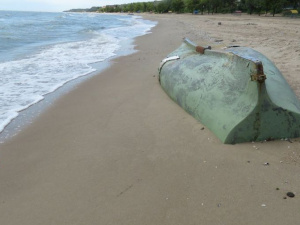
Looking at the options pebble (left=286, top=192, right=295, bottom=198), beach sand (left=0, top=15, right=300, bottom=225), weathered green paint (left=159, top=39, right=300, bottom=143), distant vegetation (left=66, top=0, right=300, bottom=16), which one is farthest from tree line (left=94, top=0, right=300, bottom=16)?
pebble (left=286, top=192, right=295, bottom=198)

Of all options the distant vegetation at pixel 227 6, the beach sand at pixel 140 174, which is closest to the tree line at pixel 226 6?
the distant vegetation at pixel 227 6

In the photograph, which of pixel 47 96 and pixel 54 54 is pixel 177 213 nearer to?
pixel 47 96

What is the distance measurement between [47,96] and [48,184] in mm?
3024

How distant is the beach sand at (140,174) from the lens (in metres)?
2.27

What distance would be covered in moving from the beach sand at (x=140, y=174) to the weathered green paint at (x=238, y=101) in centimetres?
14

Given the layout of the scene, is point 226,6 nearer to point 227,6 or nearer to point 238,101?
point 227,6

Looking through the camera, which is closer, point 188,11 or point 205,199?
point 205,199

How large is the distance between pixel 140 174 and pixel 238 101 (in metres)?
1.42

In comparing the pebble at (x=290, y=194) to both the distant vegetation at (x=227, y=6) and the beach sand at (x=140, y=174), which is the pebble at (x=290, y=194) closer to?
the beach sand at (x=140, y=174)

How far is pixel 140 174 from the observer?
2.79m

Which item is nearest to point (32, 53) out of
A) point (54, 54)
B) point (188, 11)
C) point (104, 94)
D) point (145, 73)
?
point (54, 54)

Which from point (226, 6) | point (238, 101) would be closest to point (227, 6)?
point (226, 6)

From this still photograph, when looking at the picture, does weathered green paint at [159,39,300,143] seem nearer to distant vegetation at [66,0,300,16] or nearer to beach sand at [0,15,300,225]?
beach sand at [0,15,300,225]

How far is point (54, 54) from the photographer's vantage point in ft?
32.1
